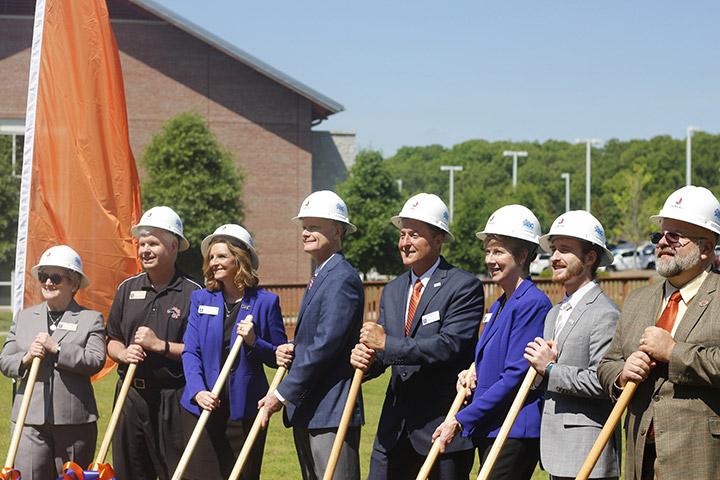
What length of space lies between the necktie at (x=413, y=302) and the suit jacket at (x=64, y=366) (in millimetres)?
2286

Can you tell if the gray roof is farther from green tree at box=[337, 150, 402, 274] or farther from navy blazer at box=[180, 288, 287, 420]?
navy blazer at box=[180, 288, 287, 420]

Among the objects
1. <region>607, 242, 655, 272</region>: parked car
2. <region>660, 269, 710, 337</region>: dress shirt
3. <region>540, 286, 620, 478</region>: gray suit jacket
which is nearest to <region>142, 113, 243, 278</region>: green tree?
<region>540, 286, 620, 478</region>: gray suit jacket

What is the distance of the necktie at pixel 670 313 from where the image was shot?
5707mm

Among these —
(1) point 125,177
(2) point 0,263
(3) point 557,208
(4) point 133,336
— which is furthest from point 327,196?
(3) point 557,208

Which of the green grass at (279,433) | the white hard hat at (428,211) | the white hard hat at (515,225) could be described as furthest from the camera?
the green grass at (279,433)

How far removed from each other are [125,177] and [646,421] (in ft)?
20.3

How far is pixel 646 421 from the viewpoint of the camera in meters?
5.68

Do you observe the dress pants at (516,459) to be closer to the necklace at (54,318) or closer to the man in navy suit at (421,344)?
the man in navy suit at (421,344)

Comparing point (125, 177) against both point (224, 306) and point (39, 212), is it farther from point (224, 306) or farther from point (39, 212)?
point (224, 306)

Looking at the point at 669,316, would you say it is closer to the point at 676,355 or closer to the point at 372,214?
the point at 676,355

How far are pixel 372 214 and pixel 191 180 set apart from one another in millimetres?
6355

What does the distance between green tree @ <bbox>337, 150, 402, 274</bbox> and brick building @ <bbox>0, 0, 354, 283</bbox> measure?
12.6 feet

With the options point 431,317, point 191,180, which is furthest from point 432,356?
point 191,180

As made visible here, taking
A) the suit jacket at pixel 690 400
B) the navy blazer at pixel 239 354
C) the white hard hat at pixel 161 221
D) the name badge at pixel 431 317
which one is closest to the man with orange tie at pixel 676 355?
the suit jacket at pixel 690 400
